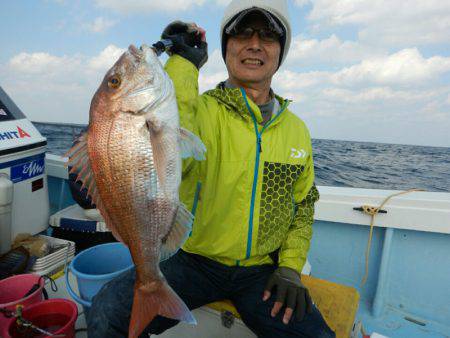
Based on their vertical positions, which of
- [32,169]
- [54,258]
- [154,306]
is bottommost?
[54,258]

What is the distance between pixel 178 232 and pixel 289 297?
35.5 inches

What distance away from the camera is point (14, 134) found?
3217 mm

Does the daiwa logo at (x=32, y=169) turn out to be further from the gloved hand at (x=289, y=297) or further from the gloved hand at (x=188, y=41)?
the gloved hand at (x=289, y=297)

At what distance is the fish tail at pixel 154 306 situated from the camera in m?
1.49

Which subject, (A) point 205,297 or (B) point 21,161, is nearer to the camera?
(A) point 205,297

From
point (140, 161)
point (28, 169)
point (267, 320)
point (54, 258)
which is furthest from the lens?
point (28, 169)

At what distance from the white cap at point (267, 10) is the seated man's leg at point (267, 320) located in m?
1.86

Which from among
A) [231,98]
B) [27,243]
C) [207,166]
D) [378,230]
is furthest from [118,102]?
[378,230]

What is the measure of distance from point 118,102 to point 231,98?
→ 0.94 m

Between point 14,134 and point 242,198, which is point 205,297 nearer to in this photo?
point 242,198

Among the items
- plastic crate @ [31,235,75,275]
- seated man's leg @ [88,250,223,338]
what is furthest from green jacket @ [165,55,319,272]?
plastic crate @ [31,235,75,275]

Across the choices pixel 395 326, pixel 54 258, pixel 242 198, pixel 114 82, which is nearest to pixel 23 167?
pixel 54 258

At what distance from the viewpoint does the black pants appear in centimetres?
176

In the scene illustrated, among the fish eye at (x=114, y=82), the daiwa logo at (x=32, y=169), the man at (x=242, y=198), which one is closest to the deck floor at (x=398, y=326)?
the man at (x=242, y=198)
